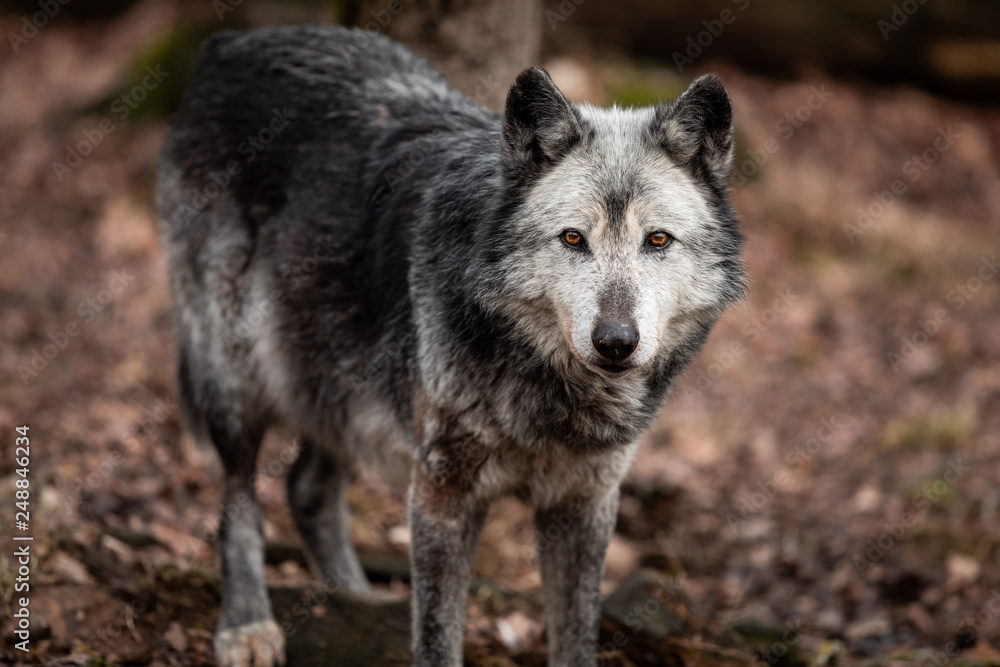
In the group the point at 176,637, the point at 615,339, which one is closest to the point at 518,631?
the point at 176,637

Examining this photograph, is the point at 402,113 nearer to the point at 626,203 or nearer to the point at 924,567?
the point at 626,203

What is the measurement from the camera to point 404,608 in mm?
4672

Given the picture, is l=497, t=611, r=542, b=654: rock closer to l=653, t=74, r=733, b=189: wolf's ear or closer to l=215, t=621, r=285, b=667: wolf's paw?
l=215, t=621, r=285, b=667: wolf's paw

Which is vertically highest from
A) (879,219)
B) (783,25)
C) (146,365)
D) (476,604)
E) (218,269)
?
(783,25)

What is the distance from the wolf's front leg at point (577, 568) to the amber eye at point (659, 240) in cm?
117

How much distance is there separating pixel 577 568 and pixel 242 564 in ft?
5.71

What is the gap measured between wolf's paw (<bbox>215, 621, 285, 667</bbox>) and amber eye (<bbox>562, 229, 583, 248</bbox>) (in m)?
2.41

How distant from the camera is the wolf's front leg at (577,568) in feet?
13.4

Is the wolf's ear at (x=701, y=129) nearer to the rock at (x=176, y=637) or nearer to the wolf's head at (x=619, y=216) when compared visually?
the wolf's head at (x=619, y=216)

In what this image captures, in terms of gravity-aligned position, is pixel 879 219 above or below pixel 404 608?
above

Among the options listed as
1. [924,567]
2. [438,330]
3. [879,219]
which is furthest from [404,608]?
[879,219]

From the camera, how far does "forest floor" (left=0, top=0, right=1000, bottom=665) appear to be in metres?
4.85

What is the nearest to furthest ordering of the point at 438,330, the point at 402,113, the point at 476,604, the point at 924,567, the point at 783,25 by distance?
the point at 438,330 → the point at 402,113 → the point at 476,604 → the point at 924,567 → the point at 783,25

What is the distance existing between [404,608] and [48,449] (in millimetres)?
2668
